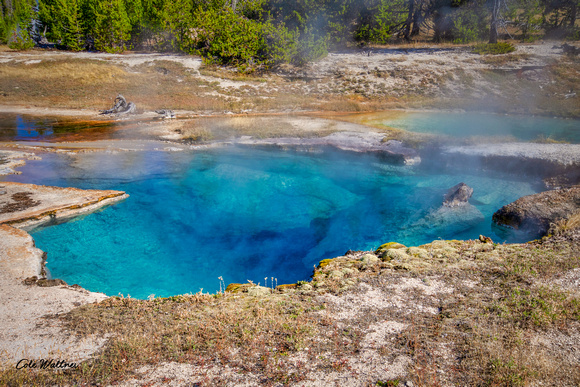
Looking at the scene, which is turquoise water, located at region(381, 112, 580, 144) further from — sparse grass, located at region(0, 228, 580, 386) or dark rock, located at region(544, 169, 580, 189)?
sparse grass, located at region(0, 228, 580, 386)

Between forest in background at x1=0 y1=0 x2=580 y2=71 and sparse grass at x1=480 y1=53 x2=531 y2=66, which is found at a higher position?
forest in background at x1=0 y1=0 x2=580 y2=71

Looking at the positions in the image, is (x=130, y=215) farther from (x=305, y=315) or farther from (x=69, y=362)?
(x=305, y=315)

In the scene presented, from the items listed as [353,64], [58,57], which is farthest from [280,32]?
[58,57]

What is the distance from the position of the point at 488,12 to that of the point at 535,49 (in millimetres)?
6393

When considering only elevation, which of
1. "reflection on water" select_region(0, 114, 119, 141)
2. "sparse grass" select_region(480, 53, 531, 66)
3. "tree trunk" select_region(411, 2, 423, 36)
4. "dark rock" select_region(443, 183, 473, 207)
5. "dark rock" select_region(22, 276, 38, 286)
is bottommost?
"dark rock" select_region(443, 183, 473, 207)

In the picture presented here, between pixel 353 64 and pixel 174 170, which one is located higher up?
pixel 353 64

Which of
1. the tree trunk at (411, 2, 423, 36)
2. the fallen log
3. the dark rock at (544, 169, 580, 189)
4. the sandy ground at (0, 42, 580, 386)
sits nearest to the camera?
the sandy ground at (0, 42, 580, 386)

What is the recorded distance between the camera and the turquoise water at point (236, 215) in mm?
8164

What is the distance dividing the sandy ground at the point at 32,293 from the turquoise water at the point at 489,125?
48.6 feet

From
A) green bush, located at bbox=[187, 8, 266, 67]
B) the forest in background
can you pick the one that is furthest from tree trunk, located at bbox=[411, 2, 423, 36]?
green bush, located at bbox=[187, 8, 266, 67]

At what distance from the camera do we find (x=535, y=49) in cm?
2755

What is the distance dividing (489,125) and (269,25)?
1869 cm

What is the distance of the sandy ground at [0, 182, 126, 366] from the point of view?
430cm
